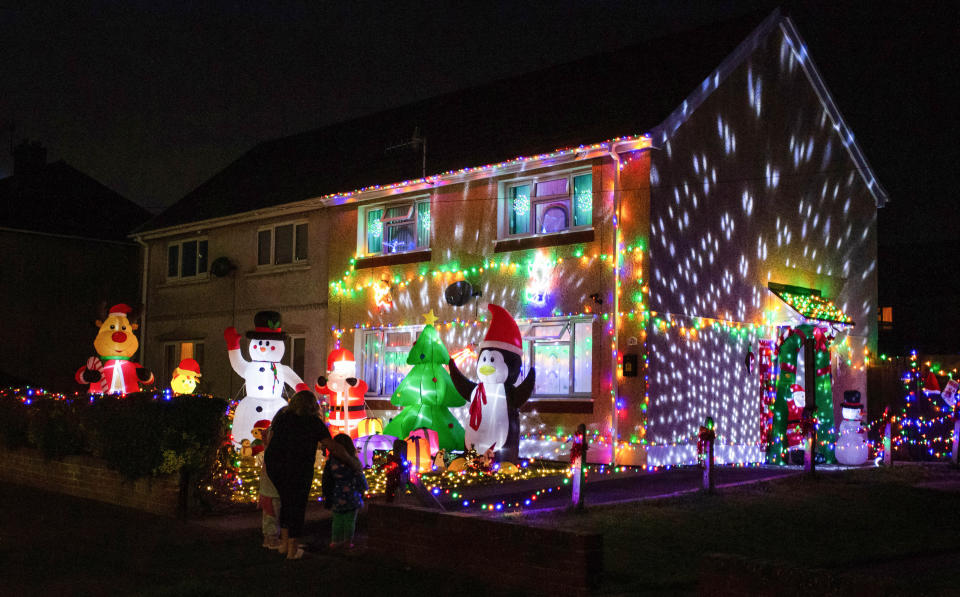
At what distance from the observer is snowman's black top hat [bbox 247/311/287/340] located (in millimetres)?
16141

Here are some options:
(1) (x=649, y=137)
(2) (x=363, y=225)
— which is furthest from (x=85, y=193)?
(1) (x=649, y=137)

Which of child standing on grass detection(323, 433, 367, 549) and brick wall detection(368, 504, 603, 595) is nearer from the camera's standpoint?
brick wall detection(368, 504, 603, 595)

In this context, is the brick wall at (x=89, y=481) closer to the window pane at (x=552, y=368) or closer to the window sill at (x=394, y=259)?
the window pane at (x=552, y=368)

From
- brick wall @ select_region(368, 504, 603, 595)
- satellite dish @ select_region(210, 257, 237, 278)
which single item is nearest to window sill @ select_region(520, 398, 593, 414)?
brick wall @ select_region(368, 504, 603, 595)

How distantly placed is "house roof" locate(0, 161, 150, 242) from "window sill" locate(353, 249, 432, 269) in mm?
11051

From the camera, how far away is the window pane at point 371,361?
20703 mm

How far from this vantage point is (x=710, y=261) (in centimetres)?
1738

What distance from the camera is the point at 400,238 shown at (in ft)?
67.2

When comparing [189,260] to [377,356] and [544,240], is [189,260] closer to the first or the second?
[377,356]

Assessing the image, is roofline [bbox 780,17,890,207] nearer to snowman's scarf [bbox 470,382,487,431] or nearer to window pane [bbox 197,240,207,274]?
snowman's scarf [bbox 470,382,487,431]

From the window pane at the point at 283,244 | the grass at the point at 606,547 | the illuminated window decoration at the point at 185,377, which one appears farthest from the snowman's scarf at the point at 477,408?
the window pane at the point at 283,244

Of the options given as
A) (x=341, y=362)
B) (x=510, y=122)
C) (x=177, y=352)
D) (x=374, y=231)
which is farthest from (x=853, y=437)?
(x=177, y=352)

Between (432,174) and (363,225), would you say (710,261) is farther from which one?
(363,225)

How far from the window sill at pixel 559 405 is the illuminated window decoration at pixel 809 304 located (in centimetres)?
455
